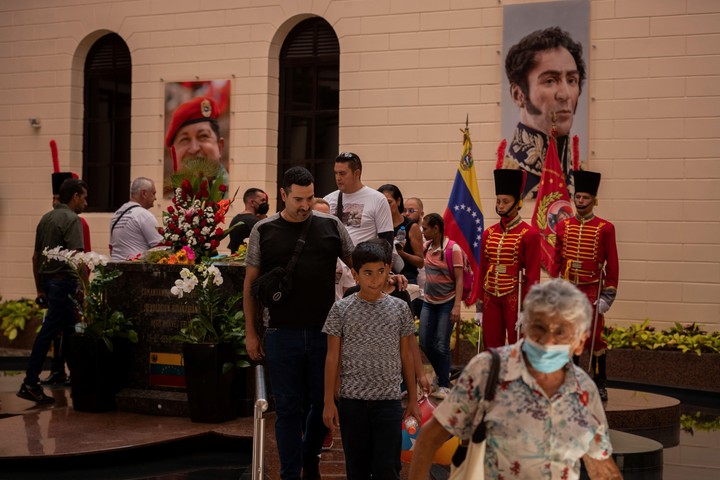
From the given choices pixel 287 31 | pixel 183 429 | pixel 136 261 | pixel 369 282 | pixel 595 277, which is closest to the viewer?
pixel 369 282

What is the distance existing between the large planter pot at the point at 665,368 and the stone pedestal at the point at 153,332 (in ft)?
14.7

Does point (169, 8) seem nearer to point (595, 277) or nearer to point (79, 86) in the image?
point (79, 86)

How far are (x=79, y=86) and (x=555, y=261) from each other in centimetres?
777

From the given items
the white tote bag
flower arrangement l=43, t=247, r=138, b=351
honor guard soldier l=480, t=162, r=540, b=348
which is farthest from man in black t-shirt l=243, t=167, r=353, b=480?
honor guard soldier l=480, t=162, r=540, b=348

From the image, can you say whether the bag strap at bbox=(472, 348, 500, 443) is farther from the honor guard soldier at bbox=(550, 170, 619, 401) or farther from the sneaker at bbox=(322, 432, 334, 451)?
the honor guard soldier at bbox=(550, 170, 619, 401)

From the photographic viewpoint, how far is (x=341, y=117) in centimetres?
1278

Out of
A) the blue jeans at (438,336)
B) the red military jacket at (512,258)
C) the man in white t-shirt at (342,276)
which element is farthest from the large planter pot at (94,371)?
the red military jacket at (512,258)

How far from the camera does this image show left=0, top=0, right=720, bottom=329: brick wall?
436 inches

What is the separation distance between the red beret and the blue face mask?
10.6m

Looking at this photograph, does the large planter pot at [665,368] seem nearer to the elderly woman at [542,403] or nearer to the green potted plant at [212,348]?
the green potted plant at [212,348]

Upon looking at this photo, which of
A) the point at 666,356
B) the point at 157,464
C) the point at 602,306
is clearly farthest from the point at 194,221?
the point at 666,356

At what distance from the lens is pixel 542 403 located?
3.24 metres

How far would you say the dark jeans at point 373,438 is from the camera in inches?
198

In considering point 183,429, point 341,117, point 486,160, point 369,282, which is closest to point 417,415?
point 369,282
